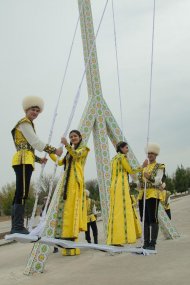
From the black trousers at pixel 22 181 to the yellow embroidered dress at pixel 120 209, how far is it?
7.65 ft

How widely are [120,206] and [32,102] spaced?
2.72 metres

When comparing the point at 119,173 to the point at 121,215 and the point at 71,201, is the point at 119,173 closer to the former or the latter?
the point at 121,215

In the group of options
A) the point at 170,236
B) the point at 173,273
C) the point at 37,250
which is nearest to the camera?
the point at 173,273

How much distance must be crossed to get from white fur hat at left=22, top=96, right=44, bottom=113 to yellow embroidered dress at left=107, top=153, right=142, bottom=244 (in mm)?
2278

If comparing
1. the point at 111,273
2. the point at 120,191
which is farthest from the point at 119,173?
the point at 111,273

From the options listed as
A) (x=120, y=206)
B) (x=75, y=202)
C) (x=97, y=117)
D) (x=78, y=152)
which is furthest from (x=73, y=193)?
(x=97, y=117)

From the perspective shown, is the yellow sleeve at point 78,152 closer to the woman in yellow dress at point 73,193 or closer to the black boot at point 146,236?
the woman in yellow dress at point 73,193

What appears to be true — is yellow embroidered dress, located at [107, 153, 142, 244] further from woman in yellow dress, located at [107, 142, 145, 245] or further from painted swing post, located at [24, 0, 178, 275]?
painted swing post, located at [24, 0, 178, 275]

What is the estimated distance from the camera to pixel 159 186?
22.0 feet

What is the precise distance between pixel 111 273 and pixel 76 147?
5.55 ft

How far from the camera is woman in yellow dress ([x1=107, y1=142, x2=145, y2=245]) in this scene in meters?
6.41

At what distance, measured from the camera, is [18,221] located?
14.0 ft

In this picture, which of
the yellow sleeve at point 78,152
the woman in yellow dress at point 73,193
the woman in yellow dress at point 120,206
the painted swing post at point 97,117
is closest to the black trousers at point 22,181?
the yellow sleeve at point 78,152

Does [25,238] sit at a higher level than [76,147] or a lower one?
lower
